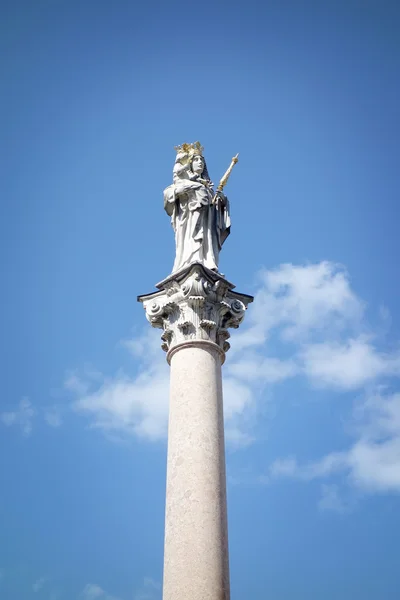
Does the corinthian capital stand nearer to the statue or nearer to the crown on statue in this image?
the statue

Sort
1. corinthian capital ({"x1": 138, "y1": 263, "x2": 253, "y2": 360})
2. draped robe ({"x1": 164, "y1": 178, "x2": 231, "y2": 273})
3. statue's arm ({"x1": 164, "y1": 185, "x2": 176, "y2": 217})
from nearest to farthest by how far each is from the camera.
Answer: corinthian capital ({"x1": 138, "y1": 263, "x2": 253, "y2": 360}), draped robe ({"x1": 164, "y1": 178, "x2": 231, "y2": 273}), statue's arm ({"x1": 164, "y1": 185, "x2": 176, "y2": 217})

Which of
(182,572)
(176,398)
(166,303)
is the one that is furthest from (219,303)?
(182,572)

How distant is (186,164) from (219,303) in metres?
4.94

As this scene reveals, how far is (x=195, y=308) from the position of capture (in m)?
16.6

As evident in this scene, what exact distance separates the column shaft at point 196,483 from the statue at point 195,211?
3127mm

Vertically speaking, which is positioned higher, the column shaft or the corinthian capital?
the corinthian capital

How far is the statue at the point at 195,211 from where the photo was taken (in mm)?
18312

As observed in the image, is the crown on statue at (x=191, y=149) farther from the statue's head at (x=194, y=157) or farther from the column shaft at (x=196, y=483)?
the column shaft at (x=196, y=483)

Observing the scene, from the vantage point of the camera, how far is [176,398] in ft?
50.5

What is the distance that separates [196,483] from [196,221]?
7.61m

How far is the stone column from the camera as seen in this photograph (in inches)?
515

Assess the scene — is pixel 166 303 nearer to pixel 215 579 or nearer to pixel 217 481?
pixel 217 481

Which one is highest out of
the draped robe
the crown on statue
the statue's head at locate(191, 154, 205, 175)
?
the crown on statue

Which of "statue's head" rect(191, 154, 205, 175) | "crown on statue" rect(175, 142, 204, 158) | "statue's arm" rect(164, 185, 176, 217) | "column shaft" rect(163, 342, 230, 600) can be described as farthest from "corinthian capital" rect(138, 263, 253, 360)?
"crown on statue" rect(175, 142, 204, 158)
